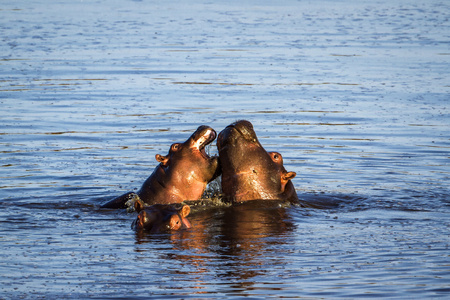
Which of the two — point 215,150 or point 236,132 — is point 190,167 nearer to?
point 236,132

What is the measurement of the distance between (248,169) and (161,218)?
145cm

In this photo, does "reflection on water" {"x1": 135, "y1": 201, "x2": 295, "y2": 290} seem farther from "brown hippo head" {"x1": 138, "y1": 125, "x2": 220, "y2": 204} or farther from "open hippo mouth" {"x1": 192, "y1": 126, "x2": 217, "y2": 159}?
"open hippo mouth" {"x1": 192, "y1": 126, "x2": 217, "y2": 159}

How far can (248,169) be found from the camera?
954cm

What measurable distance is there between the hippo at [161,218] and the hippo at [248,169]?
3.37 ft

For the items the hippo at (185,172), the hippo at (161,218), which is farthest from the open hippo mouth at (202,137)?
the hippo at (161,218)

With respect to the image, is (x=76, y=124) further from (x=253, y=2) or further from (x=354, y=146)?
(x=253, y=2)

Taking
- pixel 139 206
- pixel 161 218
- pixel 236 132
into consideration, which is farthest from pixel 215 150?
pixel 161 218

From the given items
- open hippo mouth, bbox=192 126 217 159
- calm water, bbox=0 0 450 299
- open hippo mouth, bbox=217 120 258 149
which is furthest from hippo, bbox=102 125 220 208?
calm water, bbox=0 0 450 299

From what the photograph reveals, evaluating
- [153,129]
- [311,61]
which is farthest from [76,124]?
[311,61]

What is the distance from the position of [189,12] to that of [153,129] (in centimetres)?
1684

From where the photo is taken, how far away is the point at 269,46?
75.3ft

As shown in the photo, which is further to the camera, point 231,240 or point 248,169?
point 248,169

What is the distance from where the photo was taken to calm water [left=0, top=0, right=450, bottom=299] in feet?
23.6

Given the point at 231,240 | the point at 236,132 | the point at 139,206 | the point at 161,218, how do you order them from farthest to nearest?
the point at 236,132
the point at 139,206
the point at 161,218
the point at 231,240
